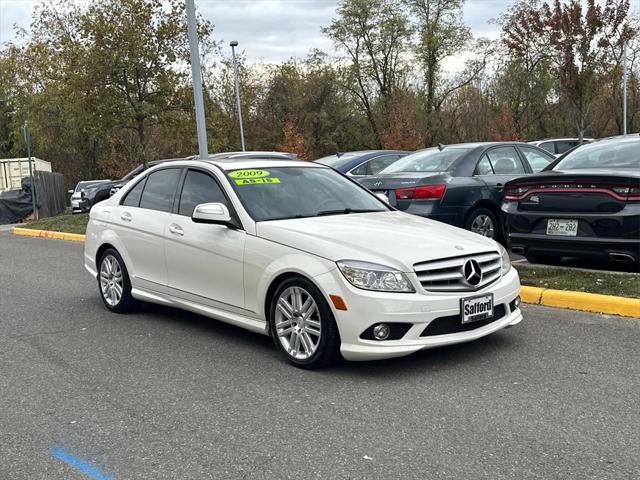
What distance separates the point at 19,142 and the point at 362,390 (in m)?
48.6

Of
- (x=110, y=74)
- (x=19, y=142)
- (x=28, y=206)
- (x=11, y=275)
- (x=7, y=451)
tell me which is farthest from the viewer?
(x=19, y=142)

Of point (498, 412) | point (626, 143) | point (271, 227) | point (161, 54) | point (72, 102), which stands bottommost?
point (498, 412)

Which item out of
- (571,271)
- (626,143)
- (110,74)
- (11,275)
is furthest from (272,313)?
(110,74)

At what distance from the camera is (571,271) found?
7.37 metres

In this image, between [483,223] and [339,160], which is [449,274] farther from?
[339,160]

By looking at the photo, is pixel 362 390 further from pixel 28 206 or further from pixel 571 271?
pixel 28 206

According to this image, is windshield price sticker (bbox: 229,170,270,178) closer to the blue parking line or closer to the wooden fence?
the blue parking line

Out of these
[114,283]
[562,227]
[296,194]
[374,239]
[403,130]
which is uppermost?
[403,130]

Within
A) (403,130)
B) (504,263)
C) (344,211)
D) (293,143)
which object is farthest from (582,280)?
(403,130)

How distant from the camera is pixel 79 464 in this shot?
11.5ft

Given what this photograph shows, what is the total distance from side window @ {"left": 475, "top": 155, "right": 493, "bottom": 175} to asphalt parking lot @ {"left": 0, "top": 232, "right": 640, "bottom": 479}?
11.2ft

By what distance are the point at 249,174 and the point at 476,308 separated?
7.55ft

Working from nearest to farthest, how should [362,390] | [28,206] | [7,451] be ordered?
[7,451] → [362,390] → [28,206]

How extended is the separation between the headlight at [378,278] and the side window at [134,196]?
307cm
